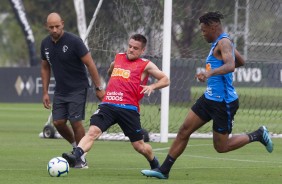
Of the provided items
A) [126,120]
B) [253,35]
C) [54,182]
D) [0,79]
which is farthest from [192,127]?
[0,79]

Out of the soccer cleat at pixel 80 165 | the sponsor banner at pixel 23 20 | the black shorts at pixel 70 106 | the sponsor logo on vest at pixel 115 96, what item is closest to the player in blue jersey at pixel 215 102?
the sponsor logo on vest at pixel 115 96

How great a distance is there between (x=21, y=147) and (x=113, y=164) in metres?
3.61

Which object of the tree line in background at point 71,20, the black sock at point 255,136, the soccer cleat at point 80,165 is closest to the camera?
the black sock at point 255,136

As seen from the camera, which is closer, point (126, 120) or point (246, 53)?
point (126, 120)

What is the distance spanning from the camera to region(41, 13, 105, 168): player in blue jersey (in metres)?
14.3

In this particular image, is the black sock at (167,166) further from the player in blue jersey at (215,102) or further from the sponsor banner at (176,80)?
the sponsor banner at (176,80)

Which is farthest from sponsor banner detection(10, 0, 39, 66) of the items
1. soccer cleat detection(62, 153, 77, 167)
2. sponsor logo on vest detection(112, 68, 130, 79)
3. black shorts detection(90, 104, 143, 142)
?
soccer cleat detection(62, 153, 77, 167)

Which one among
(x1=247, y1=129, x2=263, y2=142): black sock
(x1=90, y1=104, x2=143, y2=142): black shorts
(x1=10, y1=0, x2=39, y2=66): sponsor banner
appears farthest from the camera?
(x1=10, y1=0, x2=39, y2=66): sponsor banner

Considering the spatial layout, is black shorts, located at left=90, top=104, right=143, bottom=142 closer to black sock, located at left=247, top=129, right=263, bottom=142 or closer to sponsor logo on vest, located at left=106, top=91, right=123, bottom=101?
sponsor logo on vest, located at left=106, top=91, right=123, bottom=101

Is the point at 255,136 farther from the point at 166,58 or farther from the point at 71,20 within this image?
the point at 71,20

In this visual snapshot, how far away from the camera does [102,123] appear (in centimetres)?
1291

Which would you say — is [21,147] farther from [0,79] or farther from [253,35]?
[0,79]

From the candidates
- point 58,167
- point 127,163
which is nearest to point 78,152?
point 58,167

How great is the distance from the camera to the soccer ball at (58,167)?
12.5 m
